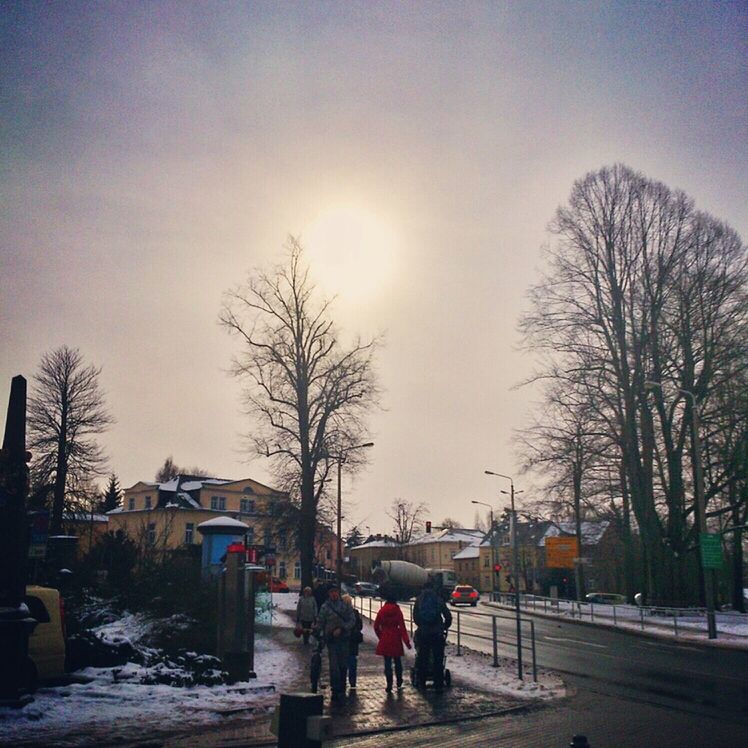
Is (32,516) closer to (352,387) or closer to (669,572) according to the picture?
(352,387)

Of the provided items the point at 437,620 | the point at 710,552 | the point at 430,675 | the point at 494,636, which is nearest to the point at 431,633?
the point at 437,620

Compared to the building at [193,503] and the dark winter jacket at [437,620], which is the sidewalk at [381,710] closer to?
the dark winter jacket at [437,620]

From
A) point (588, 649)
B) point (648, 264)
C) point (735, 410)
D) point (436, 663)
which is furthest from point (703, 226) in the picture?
point (436, 663)

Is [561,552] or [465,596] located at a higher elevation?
[561,552]

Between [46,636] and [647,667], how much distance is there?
1270 cm

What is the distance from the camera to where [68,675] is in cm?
1186

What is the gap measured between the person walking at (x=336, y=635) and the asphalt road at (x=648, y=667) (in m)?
4.70

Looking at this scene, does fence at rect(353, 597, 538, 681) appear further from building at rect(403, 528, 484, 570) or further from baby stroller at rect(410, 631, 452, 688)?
building at rect(403, 528, 484, 570)

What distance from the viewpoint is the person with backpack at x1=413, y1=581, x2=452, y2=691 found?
13539 mm

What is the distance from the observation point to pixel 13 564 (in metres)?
10.6

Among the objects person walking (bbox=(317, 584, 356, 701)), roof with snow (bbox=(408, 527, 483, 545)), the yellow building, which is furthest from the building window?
person walking (bbox=(317, 584, 356, 701))

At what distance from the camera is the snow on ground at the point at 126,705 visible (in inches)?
362

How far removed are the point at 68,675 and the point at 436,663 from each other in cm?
601

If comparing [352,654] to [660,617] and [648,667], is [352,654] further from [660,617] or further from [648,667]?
[660,617]
